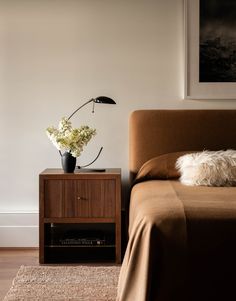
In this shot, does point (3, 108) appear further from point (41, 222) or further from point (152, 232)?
point (152, 232)

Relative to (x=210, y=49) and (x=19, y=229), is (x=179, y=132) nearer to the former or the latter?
(x=210, y=49)

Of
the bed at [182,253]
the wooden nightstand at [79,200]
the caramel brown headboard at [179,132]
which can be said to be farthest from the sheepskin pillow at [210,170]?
the bed at [182,253]

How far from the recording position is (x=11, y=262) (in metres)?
3.06

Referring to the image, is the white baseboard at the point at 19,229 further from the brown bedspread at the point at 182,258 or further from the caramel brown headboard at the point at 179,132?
the brown bedspread at the point at 182,258

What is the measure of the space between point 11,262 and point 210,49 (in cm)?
223

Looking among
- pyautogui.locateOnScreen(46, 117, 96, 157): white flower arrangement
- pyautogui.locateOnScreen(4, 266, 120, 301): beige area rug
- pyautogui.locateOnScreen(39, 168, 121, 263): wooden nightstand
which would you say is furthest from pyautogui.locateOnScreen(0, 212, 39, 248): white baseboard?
pyautogui.locateOnScreen(46, 117, 96, 157): white flower arrangement

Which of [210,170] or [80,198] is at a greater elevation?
[210,170]

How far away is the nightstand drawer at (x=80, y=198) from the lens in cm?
300

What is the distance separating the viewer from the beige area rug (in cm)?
239

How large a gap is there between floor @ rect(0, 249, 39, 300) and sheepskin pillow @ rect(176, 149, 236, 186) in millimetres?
1242

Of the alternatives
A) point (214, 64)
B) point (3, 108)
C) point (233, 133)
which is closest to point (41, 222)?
point (3, 108)

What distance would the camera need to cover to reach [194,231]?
183cm

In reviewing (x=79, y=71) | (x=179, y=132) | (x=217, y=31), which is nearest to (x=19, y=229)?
(x=79, y=71)

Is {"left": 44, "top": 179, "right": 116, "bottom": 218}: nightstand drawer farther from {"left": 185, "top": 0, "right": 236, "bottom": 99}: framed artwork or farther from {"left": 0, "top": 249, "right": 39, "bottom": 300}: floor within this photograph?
{"left": 185, "top": 0, "right": 236, "bottom": 99}: framed artwork
